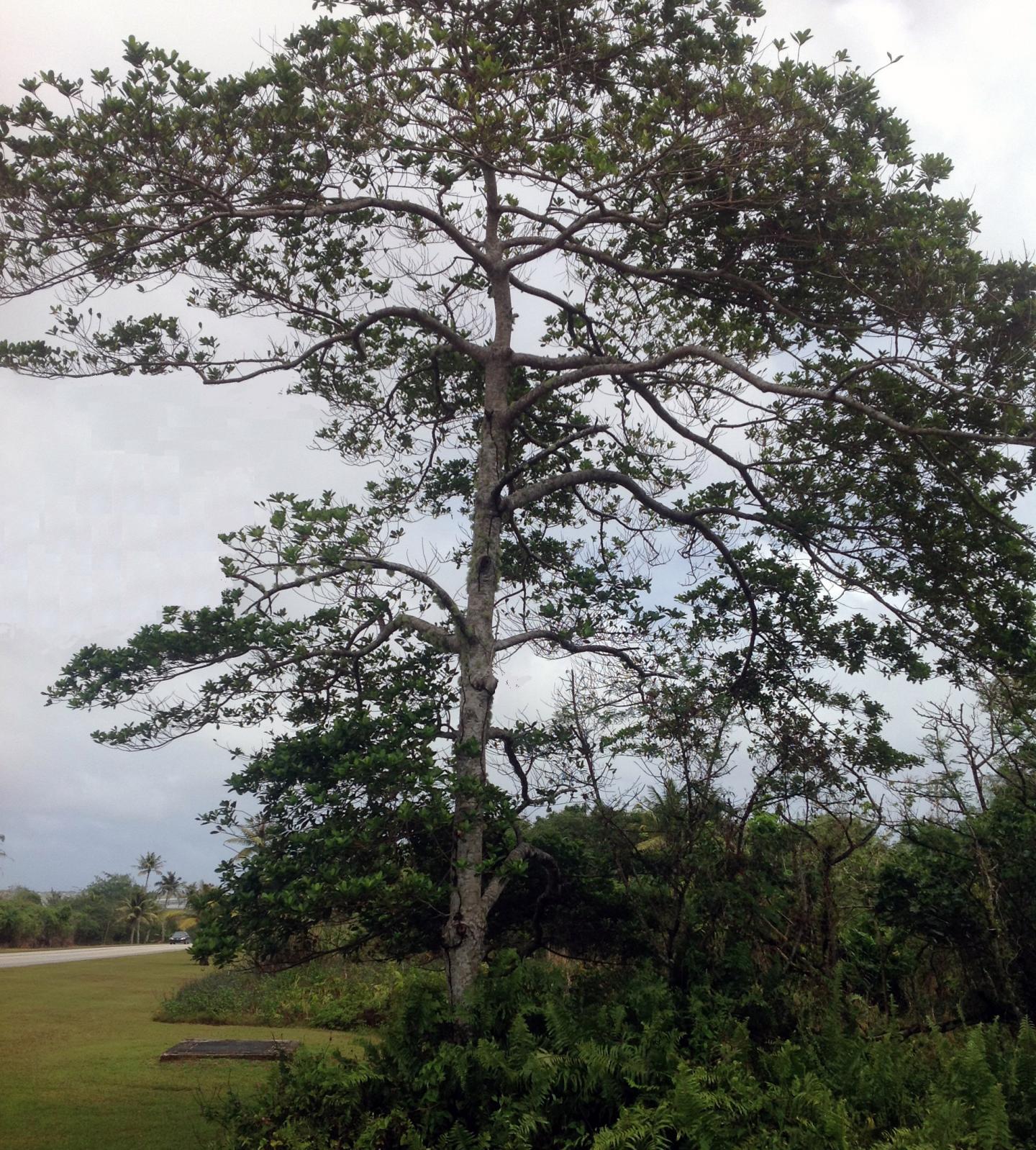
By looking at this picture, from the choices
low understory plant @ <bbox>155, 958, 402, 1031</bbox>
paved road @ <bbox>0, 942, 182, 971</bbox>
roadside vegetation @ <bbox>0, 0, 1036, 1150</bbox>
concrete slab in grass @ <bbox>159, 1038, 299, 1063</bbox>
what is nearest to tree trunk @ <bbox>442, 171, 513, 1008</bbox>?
roadside vegetation @ <bbox>0, 0, 1036, 1150</bbox>

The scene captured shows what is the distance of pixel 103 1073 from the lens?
11734 millimetres

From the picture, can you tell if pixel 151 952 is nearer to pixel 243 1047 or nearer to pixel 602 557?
pixel 243 1047

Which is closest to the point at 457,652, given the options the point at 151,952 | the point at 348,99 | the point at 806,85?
the point at 348,99

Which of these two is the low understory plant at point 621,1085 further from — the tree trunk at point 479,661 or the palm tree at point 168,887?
the palm tree at point 168,887

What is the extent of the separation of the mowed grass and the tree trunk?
2996mm

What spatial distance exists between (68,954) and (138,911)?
22.4 m

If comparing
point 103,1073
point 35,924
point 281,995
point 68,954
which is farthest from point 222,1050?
point 35,924

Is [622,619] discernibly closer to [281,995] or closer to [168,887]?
[281,995]

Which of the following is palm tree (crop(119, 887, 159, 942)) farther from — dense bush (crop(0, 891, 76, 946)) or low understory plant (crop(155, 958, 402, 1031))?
low understory plant (crop(155, 958, 402, 1031))

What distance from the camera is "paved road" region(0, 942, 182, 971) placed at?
1297 inches

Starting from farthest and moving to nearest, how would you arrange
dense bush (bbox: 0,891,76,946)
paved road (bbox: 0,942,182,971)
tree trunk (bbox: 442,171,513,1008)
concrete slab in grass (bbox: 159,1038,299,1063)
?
dense bush (bbox: 0,891,76,946) → paved road (bbox: 0,942,182,971) → concrete slab in grass (bbox: 159,1038,299,1063) → tree trunk (bbox: 442,171,513,1008)

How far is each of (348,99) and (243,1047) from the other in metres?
12.5

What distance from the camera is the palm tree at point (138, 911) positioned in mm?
60906

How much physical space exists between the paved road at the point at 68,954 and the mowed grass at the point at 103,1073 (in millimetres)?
11689
